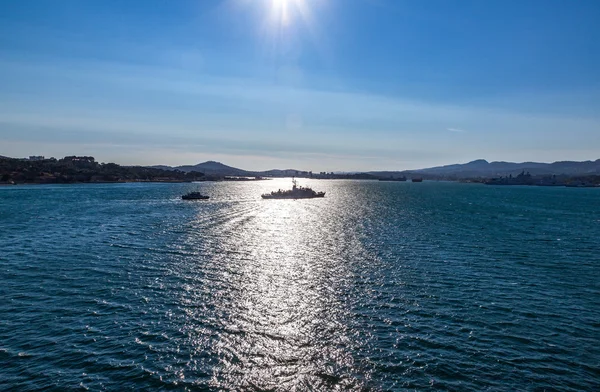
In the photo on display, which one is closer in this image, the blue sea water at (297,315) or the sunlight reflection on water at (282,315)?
the blue sea water at (297,315)

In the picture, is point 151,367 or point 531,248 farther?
point 531,248

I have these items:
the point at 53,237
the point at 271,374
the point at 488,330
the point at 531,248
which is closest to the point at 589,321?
the point at 488,330

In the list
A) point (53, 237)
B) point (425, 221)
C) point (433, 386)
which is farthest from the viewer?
point (425, 221)

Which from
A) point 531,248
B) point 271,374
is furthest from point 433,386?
point 531,248

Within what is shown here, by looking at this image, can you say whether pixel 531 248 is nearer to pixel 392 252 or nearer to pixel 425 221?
pixel 392 252

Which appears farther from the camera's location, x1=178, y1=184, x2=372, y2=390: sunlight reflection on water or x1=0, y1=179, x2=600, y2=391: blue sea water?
x1=178, y1=184, x2=372, y2=390: sunlight reflection on water

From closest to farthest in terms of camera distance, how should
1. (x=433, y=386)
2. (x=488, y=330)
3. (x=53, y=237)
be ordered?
1. (x=433, y=386)
2. (x=488, y=330)
3. (x=53, y=237)
